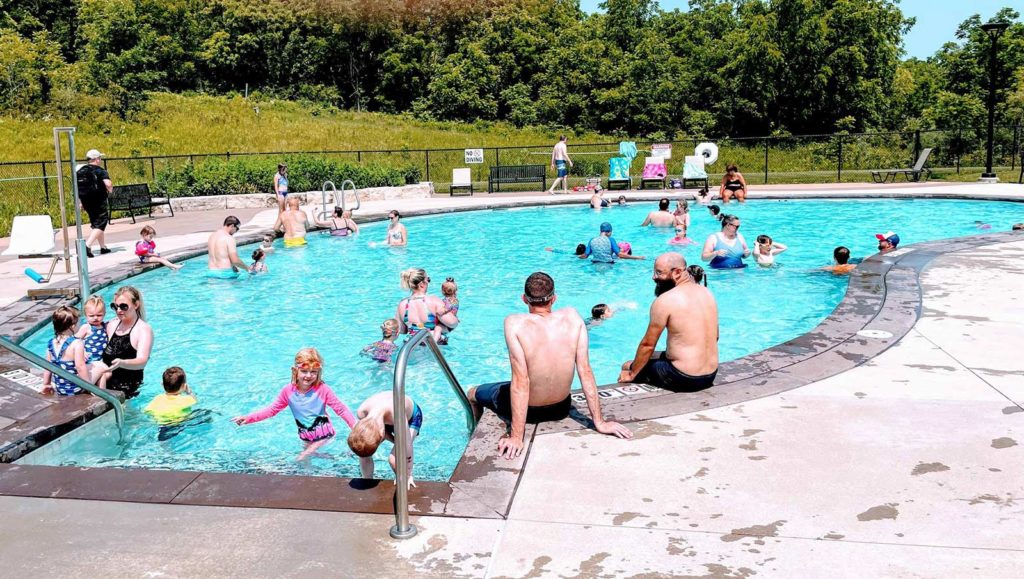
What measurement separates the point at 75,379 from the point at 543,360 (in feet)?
11.9

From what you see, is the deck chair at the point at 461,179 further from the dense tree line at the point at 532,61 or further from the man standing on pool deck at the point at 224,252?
the dense tree line at the point at 532,61

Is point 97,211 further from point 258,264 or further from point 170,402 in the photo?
point 170,402

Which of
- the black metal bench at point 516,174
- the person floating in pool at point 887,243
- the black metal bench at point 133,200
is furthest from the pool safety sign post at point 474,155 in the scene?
the person floating in pool at point 887,243

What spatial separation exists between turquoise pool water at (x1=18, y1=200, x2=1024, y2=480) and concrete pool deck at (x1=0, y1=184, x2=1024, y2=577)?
6.86 feet

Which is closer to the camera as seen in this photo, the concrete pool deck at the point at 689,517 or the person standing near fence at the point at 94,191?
the concrete pool deck at the point at 689,517

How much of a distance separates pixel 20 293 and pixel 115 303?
587 centimetres

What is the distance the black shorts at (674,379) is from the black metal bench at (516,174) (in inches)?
897

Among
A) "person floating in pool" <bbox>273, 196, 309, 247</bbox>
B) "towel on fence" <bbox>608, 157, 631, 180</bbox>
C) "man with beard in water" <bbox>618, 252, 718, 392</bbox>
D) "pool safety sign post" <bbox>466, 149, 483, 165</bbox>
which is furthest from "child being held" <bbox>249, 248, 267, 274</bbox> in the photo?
"towel on fence" <bbox>608, 157, 631, 180</bbox>

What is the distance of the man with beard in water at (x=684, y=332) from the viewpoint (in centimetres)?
624

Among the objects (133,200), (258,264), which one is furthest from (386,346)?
(133,200)

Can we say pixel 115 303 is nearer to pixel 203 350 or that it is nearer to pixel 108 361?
pixel 108 361

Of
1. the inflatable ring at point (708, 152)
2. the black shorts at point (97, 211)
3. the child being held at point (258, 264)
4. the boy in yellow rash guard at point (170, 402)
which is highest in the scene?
the inflatable ring at point (708, 152)

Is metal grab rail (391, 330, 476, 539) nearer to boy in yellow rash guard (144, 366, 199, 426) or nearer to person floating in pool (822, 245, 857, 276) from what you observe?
boy in yellow rash guard (144, 366, 199, 426)

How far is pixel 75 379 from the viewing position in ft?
20.3
